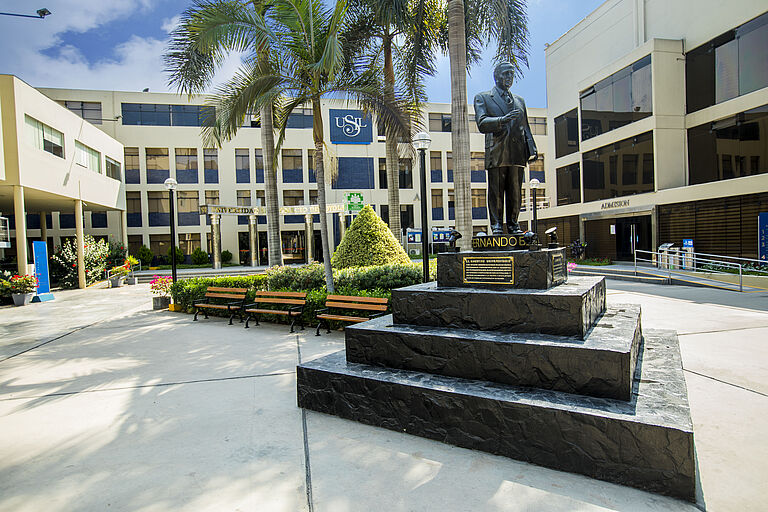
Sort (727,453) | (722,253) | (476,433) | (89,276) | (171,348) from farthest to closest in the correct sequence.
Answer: (89,276) < (722,253) < (171,348) < (476,433) < (727,453)

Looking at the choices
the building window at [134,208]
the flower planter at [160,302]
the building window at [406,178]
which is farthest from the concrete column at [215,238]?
the flower planter at [160,302]

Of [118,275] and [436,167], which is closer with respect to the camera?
[118,275]

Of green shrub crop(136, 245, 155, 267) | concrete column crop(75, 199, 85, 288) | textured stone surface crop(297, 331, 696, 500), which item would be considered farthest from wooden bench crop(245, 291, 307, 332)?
green shrub crop(136, 245, 155, 267)

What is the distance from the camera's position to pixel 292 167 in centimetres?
3453

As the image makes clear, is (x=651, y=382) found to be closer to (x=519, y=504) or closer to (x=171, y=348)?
(x=519, y=504)

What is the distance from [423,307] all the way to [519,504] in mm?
2400

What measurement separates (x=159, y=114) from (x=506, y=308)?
3621cm

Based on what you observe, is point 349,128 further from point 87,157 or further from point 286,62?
point 286,62

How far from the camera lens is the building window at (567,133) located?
29.8m

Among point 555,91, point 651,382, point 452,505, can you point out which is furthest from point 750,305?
point 555,91

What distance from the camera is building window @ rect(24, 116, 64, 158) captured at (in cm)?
1756

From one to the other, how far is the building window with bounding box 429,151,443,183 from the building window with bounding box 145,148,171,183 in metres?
21.5

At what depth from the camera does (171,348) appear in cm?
801

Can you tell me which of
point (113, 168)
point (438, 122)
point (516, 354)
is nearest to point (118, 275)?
point (113, 168)
